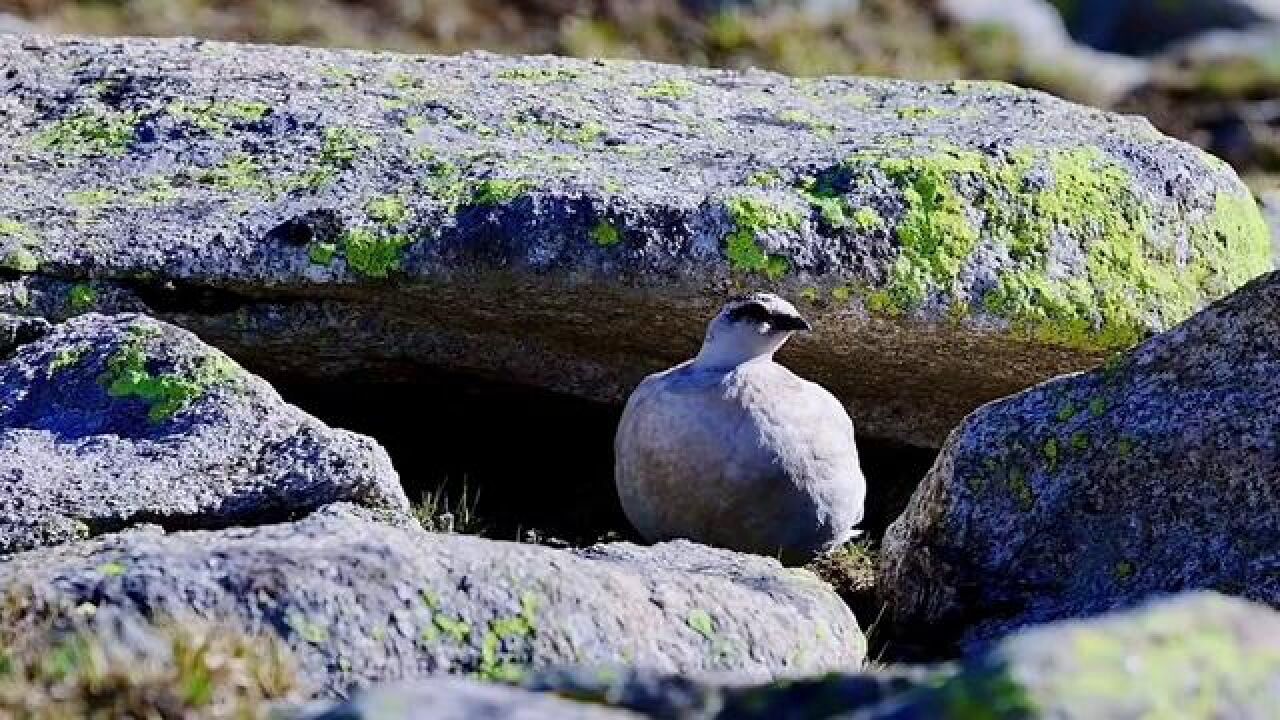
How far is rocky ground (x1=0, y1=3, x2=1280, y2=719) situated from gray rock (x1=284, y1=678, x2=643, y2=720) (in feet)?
3.36

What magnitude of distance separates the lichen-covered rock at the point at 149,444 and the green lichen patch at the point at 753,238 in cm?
196

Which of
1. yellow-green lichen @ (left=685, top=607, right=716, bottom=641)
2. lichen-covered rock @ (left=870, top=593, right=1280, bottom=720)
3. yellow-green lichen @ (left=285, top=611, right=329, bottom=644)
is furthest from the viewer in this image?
yellow-green lichen @ (left=685, top=607, right=716, bottom=641)

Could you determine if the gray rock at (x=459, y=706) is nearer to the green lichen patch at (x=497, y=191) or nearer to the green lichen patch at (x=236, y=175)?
the green lichen patch at (x=497, y=191)

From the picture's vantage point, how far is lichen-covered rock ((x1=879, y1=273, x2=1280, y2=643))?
7.79 m

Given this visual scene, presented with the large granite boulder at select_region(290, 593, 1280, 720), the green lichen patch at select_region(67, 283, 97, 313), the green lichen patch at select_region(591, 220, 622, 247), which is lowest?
the large granite boulder at select_region(290, 593, 1280, 720)

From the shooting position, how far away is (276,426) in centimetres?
842

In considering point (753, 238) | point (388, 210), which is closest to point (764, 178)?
point (753, 238)

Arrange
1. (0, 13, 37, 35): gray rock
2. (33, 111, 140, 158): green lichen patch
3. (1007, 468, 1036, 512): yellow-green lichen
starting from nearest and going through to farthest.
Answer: (1007, 468, 1036, 512): yellow-green lichen, (33, 111, 140, 158): green lichen patch, (0, 13, 37, 35): gray rock

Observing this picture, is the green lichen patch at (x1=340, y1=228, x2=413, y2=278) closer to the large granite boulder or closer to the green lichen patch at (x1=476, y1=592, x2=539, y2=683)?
the green lichen patch at (x1=476, y1=592, x2=539, y2=683)

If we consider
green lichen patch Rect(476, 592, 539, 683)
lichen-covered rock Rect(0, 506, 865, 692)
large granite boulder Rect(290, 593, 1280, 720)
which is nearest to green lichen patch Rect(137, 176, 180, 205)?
lichen-covered rock Rect(0, 506, 865, 692)

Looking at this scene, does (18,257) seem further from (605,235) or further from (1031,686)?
(1031,686)

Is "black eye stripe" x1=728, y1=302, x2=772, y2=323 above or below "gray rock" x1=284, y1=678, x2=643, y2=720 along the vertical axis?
above

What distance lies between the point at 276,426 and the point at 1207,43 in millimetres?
20992

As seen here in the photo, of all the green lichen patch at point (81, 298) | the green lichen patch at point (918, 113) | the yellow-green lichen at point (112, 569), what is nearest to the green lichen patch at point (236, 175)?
the green lichen patch at point (81, 298)
